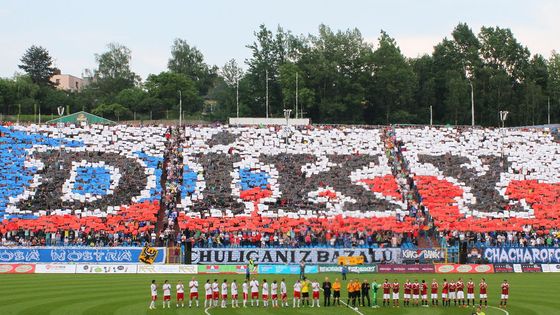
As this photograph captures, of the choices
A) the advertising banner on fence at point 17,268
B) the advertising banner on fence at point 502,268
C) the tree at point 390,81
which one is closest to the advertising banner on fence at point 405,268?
the advertising banner on fence at point 502,268

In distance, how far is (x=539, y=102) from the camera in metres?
121

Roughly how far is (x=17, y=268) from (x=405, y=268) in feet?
92.2

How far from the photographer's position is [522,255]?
6347 cm

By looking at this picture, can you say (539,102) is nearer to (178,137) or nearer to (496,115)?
(496,115)

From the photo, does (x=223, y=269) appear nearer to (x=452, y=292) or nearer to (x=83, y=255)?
(x=83, y=255)

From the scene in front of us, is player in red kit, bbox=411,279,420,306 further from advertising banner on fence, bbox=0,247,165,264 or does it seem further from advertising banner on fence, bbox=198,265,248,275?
advertising banner on fence, bbox=0,247,165,264

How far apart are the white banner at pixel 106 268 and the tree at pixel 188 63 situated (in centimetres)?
10060

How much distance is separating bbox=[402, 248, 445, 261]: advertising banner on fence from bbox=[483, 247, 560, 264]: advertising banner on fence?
11.5ft

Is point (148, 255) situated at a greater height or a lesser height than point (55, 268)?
greater

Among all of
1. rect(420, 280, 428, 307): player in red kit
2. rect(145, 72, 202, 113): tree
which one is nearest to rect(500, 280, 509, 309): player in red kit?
rect(420, 280, 428, 307): player in red kit

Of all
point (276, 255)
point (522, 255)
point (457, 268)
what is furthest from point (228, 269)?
point (522, 255)

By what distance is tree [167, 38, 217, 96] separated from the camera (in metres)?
159

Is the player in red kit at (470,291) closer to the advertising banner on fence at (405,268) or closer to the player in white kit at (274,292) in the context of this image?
the player in white kit at (274,292)

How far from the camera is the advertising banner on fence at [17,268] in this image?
5841 centimetres
